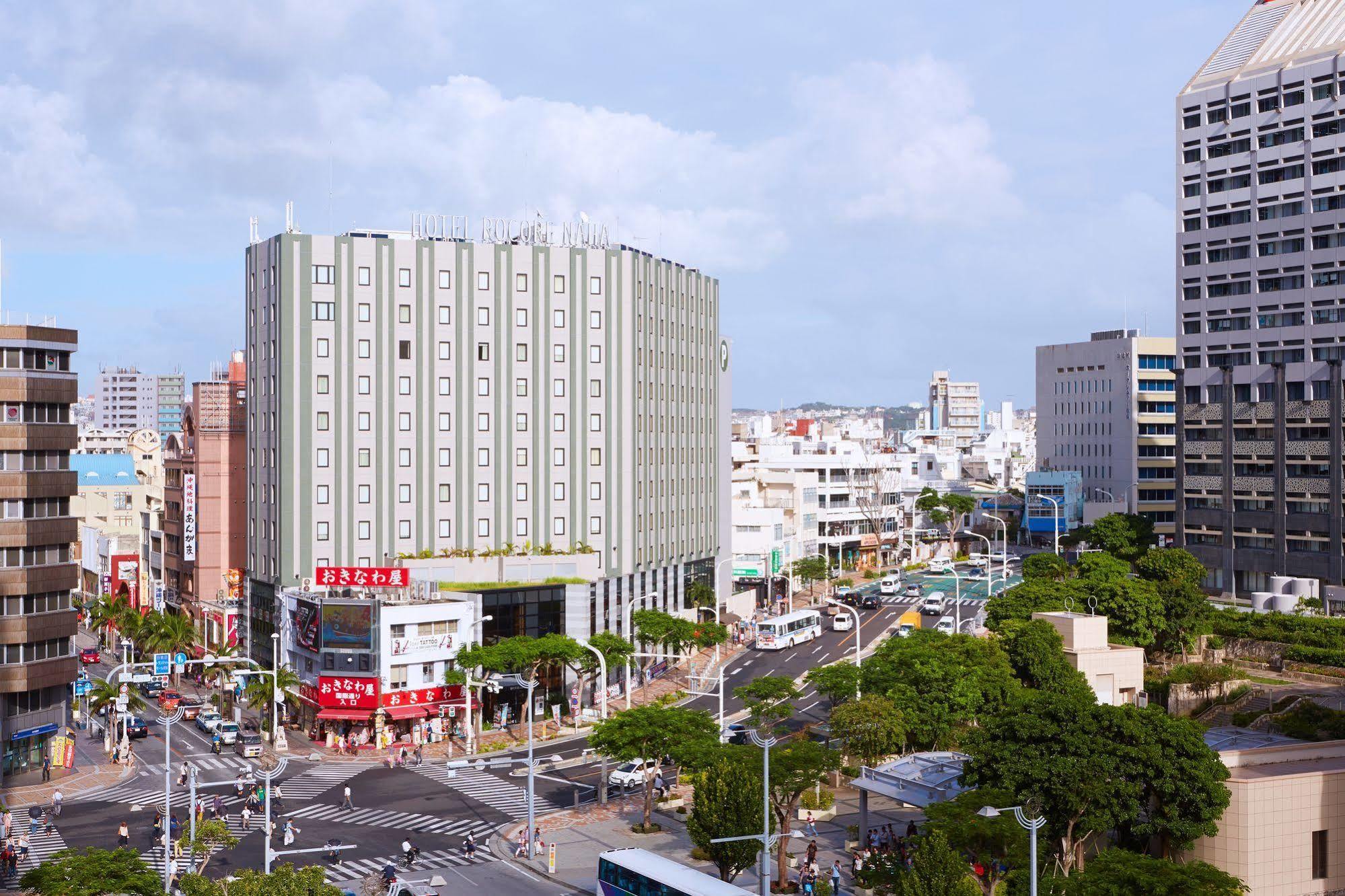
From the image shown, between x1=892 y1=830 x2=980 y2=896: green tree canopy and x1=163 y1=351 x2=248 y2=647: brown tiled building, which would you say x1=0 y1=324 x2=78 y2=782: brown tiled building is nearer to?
x1=163 y1=351 x2=248 y2=647: brown tiled building

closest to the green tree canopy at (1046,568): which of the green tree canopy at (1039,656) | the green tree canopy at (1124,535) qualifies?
the green tree canopy at (1124,535)

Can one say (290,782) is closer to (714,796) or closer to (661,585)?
(714,796)

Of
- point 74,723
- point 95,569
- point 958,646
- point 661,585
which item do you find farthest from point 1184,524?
point 95,569

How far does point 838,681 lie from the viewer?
3329 inches

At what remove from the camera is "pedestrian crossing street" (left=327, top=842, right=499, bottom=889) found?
201 ft

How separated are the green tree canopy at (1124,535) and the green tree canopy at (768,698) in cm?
8538

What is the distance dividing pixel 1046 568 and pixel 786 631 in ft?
84.0

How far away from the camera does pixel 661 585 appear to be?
129125 mm

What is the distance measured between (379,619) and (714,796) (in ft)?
144

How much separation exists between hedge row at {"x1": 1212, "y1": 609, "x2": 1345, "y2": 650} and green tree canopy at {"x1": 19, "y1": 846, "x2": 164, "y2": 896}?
260 feet

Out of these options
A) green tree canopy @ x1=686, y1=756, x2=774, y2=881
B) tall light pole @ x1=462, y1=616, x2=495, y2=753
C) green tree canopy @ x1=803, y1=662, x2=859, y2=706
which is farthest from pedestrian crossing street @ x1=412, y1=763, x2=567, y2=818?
green tree canopy @ x1=686, y1=756, x2=774, y2=881

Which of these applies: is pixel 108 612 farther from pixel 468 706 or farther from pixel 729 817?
pixel 729 817

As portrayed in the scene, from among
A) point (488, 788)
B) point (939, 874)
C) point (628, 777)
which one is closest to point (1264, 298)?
point (628, 777)

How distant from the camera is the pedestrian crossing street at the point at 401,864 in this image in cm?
6125
